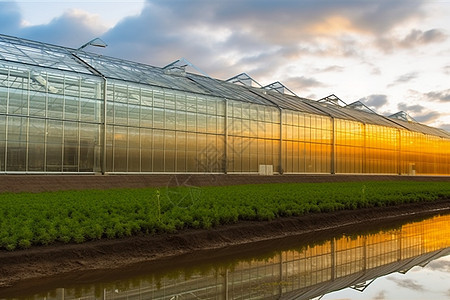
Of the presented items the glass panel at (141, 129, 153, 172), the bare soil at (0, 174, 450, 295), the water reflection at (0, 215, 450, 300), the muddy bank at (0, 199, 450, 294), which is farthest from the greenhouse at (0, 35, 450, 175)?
the water reflection at (0, 215, 450, 300)

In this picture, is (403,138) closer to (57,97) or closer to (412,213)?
(412,213)

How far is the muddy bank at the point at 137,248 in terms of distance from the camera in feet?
39.1

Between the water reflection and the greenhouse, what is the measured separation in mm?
21368

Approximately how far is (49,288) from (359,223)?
17.2 metres

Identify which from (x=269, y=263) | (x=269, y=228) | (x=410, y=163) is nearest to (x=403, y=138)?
(x=410, y=163)

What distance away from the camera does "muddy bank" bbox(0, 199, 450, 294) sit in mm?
11914

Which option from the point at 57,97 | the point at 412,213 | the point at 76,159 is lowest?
the point at 412,213

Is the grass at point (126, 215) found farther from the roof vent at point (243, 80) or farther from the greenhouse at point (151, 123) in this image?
the roof vent at point (243, 80)

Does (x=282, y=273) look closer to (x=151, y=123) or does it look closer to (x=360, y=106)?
(x=151, y=123)

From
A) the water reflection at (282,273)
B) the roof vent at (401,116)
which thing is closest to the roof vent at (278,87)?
the roof vent at (401,116)

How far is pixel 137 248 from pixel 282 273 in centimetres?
484

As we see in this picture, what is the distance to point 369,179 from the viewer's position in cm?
5791

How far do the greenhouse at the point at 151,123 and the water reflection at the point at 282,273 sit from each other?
70.1 feet

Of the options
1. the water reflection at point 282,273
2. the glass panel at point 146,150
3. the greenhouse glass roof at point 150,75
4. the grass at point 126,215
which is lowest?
the water reflection at point 282,273
